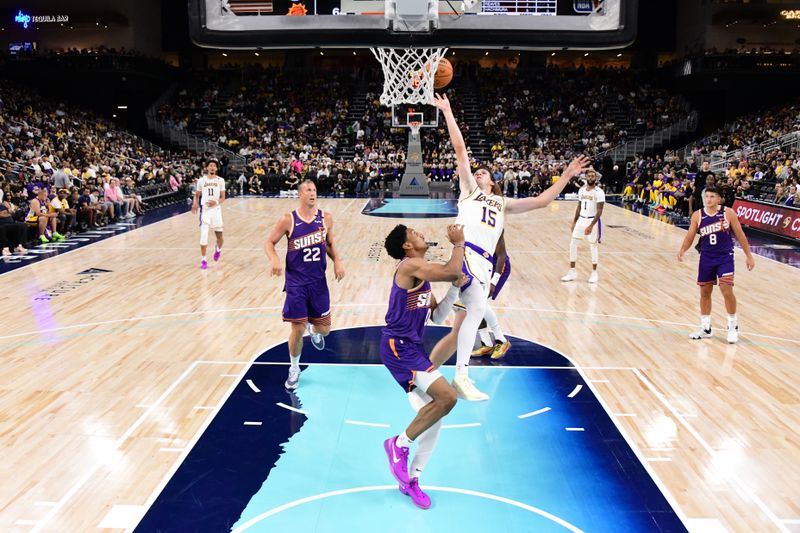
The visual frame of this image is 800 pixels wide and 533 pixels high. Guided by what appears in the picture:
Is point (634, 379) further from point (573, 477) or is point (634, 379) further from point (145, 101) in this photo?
point (145, 101)

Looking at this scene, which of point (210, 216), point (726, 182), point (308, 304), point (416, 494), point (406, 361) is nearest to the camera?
point (416, 494)

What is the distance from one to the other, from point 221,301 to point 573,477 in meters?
6.13

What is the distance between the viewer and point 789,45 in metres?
33.8

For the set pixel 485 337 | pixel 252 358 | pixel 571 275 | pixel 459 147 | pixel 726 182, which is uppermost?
pixel 459 147

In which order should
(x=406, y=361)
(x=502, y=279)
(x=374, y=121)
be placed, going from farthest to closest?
1. (x=374, y=121)
2. (x=502, y=279)
3. (x=406, y=361)

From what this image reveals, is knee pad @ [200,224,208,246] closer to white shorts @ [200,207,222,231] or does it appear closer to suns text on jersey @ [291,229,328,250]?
white shorts @ [200,207,222,231]

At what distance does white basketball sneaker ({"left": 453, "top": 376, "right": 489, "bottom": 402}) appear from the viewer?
583 cm

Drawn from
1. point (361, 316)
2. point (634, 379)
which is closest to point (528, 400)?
point (634, 379)

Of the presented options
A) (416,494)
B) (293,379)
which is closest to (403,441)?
(416,494)

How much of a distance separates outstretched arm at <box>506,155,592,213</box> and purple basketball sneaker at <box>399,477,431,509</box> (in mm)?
2397

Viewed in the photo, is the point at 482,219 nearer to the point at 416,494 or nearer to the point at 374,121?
the point at 416,494

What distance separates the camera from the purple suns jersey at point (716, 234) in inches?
298

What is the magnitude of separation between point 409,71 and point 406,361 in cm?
1208

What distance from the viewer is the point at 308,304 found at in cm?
643
